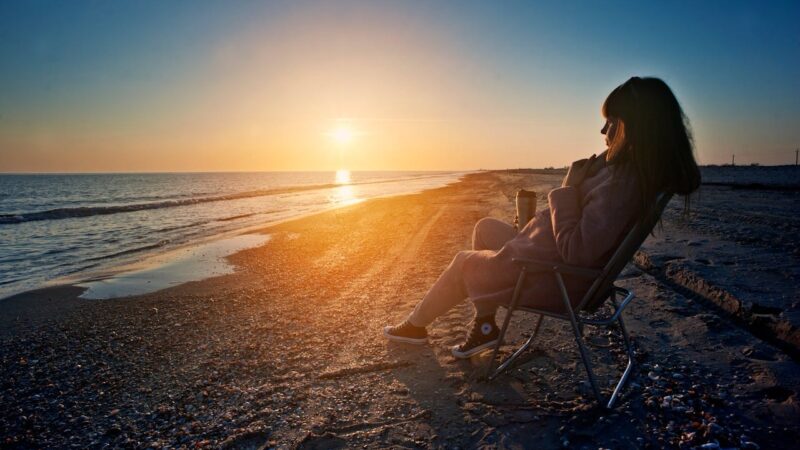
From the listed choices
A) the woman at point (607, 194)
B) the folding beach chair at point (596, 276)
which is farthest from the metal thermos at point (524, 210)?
the folding beach chair at point (596, 276)

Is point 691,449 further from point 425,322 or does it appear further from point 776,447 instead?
point 425,322

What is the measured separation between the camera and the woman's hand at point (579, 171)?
265 cm

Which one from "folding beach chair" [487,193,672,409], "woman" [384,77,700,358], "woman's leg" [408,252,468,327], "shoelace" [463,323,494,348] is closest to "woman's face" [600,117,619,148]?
"woman" [384,77,700,358]

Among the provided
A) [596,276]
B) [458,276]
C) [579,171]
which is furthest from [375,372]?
[579,171]

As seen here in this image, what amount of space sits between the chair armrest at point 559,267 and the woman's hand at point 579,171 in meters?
0.56

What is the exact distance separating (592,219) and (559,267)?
14.2 inches

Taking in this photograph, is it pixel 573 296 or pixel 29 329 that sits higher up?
pixel 573 296

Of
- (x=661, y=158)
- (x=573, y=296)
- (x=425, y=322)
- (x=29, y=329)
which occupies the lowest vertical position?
(x=29, y=329)

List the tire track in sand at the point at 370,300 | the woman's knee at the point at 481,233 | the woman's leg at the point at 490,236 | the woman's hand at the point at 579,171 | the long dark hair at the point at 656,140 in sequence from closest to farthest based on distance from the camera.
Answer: the long dark hair at the point at 656,140
the woman's hand at the point at 579,171
the woman's leg at the point at 490,236
the woman's knee at the point at 481,233
the tire track in sand at the point at 370,300

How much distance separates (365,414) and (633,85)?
272 cm

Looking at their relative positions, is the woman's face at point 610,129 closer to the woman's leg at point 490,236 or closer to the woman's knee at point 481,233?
the woman's leg at point 490,236

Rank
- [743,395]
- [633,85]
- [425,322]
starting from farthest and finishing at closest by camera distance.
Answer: [425,322], [743,395], [633,85]

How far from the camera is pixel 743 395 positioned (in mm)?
2672

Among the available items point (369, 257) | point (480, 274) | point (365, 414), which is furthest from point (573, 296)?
point (369, 257)
